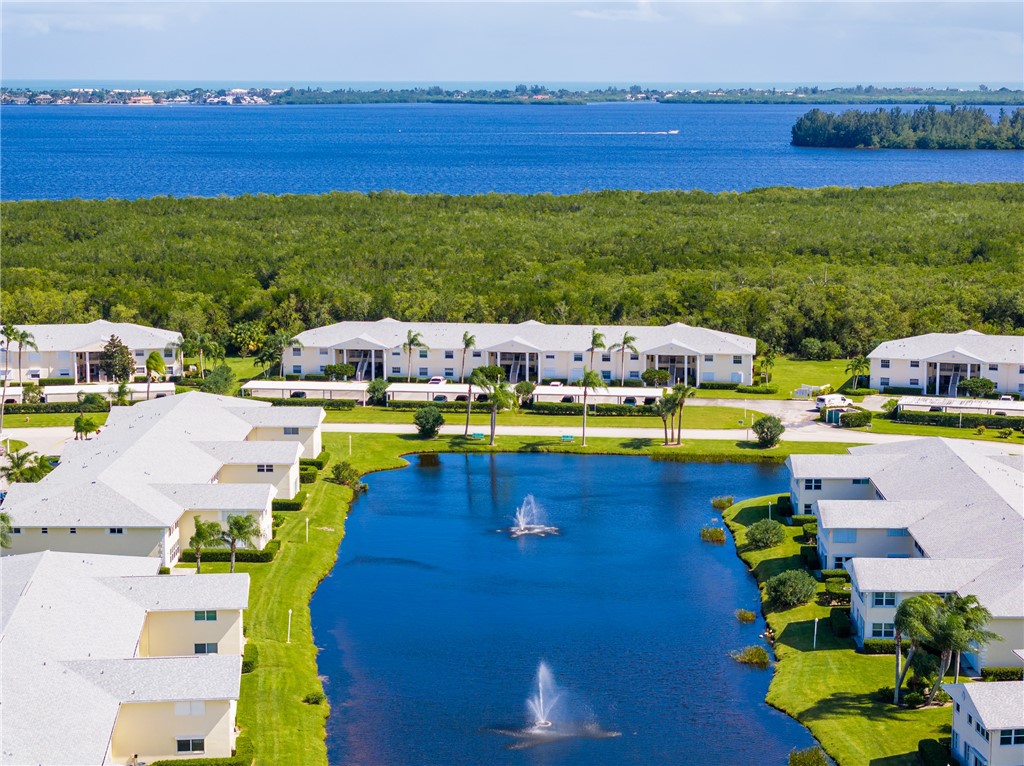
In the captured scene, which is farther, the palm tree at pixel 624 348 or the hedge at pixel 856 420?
the palm tree at pixel 624 348

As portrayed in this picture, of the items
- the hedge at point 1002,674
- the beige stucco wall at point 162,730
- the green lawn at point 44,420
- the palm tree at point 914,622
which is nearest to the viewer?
the beige stucco wall at point 162,730

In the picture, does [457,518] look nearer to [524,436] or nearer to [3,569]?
[524,436]

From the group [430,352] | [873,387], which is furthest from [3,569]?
[873,387]

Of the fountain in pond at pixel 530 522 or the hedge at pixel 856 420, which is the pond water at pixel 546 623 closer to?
the fountain in pond at pixel 530 522

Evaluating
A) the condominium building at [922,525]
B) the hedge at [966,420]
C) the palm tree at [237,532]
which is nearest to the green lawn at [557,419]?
the hedge at [966,420]

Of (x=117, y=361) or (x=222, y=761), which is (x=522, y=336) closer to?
(x=117, y=361)

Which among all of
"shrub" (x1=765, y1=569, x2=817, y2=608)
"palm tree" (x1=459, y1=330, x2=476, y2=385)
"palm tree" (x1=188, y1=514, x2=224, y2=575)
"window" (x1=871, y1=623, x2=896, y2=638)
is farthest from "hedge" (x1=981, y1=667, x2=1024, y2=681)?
"palm tree" (x1=459, y1=330, x2=476, y2=385)
